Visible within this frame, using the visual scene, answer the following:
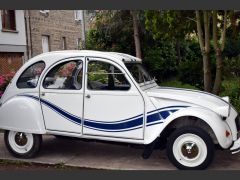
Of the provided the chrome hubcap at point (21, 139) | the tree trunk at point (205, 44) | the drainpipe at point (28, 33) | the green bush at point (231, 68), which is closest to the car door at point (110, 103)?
the chrome hubcap at point (21, 139)

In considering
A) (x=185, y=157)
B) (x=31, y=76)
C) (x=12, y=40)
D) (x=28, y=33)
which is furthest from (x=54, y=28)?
(x=185, y=157)

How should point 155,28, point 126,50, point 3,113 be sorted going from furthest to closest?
point 126,50
point 155,28
point 3,113

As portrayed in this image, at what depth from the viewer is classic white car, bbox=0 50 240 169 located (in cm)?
614

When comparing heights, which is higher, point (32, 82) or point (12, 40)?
point (12, 40)

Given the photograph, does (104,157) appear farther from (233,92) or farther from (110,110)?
(233,92)

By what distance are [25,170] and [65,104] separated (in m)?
1.28

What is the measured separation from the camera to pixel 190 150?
240 inches

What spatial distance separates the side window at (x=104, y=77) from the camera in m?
6.64

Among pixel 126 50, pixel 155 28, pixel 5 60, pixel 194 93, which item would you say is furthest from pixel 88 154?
pixel 5 60

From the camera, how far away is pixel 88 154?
289 inches

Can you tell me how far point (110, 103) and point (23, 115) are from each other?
1623 mm

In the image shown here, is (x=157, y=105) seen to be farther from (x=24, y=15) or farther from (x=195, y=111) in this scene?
(x=24, y=15)

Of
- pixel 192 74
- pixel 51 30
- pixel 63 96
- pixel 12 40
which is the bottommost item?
pixel 63 96

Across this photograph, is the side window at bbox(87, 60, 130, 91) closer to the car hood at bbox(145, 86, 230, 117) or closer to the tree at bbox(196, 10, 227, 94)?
the car hood at bbox(145, 86, 230, 117)
